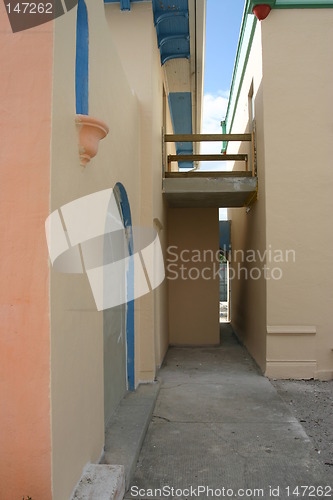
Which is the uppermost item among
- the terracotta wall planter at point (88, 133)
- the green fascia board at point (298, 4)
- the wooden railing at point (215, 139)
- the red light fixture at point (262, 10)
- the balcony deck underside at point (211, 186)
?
the green fascia board at point (298, 4)

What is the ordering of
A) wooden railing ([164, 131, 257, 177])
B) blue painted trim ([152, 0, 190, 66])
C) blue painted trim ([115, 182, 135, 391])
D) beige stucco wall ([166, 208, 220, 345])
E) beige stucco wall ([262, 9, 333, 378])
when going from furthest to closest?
beige stucco wall ([166, 208, 220, 345]) → wooden railing ([164, 131, 257, 177]) → beige stucco wall ([262, 9, 333, 378]) → blue painted trim ([152, 0, 190, 66]) → blue painted trim ([115, 182, 135, 391])

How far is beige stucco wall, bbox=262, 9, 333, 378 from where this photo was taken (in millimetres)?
6508

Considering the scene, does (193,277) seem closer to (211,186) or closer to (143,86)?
(211,186)

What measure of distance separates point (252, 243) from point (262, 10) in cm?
382

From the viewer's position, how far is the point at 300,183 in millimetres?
6586

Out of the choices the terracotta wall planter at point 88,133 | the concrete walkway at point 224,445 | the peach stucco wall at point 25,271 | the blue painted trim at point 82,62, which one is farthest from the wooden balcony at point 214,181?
the peach stucco wall at point 25,271

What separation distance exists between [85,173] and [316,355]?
4980mm

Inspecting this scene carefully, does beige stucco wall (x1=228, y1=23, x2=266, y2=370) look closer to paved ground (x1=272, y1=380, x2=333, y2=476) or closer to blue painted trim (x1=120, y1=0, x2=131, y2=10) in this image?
paved ground (x1=272, y1=380, x2=333, y2=476)

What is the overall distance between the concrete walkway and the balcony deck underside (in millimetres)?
3088

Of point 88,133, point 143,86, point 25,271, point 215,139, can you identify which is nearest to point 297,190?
point 215,139

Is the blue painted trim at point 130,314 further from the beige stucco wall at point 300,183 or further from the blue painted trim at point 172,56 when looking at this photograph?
the blue painted trim at point 172,56

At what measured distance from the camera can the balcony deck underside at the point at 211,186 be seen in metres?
7.30

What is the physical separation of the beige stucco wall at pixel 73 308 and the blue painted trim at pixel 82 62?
0.13 metres

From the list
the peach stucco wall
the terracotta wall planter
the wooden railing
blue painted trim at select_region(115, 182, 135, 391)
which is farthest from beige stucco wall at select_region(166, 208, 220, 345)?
the peach stucco wall
